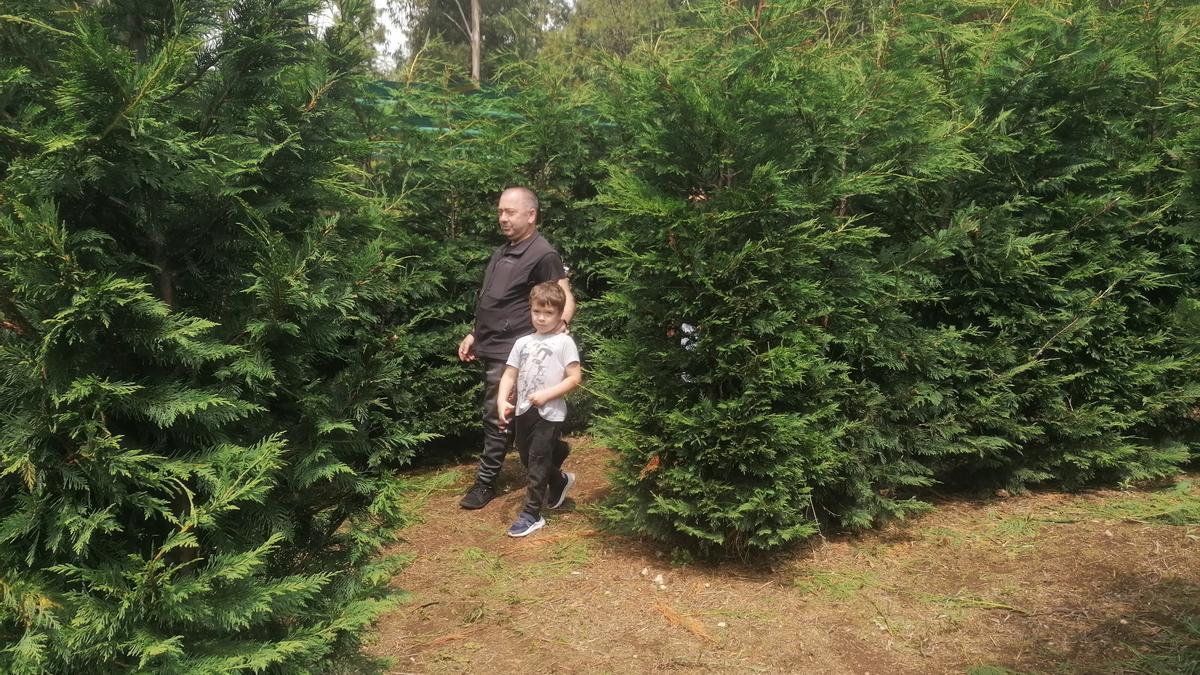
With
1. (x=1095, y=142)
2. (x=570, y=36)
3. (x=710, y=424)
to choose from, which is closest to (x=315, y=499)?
(x=710, y=424)

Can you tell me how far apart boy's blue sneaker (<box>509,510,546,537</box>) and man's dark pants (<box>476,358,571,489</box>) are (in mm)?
398

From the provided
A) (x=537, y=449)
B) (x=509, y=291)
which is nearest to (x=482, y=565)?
(x=537, y=449)

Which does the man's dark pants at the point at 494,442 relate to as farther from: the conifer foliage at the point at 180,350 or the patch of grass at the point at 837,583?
the conifer foliage at the point at 180,350

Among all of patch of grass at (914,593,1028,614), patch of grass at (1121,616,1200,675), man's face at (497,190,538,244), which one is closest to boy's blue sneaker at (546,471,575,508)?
man's face at (497,190,538,244)

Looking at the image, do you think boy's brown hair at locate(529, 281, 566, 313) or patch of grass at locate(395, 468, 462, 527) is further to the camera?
patch of grass at locate(395, 468, 462, 527)

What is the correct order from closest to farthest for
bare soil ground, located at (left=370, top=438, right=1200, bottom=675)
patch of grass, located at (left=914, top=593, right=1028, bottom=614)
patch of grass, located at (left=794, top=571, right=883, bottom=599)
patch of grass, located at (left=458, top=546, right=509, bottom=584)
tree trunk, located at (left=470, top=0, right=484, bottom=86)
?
bare soil ground, located at (left=370, top=438, right=1200, bottom=675)
patch of grass, located at (left=914, top=593, right=1028, bottom=614)
patch of grass, located at (left=794, top=571, right=883, bottom=599)
patch of grass, located at (left=458, top=546, right=509, bottom=584)
tree trunk, located at (left=470, top=0, right=484, bottom=86)

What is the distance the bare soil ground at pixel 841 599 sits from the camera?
10.5 feet

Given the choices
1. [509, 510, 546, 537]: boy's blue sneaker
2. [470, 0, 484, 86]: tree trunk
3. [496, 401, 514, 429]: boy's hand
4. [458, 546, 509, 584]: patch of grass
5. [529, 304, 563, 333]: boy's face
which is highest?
[470, 0, 484, 86]: tree trunk

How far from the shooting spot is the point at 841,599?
12.1 ft

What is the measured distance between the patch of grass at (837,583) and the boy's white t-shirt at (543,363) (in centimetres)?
167

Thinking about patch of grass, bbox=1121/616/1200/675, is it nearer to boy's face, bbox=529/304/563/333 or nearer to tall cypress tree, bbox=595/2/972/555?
tall cypress tree, bbox=595/2/972/555

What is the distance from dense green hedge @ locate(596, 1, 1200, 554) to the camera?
3.80 meters

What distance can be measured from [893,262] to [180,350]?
12.3ft

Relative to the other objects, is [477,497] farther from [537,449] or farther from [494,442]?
[537,449]
